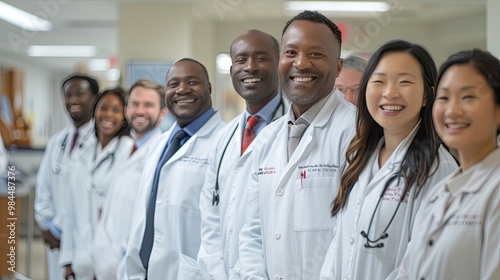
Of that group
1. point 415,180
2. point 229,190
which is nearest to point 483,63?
point 415,180

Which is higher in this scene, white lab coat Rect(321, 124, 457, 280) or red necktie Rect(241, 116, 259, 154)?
red necktie Rect(241, 116, 259, 154)

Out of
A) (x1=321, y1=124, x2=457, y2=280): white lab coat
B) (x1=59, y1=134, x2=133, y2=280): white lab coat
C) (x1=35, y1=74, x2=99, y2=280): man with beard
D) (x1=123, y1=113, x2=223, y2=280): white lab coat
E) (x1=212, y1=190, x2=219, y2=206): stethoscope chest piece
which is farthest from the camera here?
(x1=35, y1=74, x2=99, y2=280): man with beard

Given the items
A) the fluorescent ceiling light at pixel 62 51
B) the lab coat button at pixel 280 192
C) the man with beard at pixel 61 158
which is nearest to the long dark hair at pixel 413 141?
the lab coat button at pixel 280 192

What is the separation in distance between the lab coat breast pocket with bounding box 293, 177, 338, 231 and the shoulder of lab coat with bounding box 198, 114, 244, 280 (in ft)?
1.54

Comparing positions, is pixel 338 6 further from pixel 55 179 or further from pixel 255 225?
pixel 55 179

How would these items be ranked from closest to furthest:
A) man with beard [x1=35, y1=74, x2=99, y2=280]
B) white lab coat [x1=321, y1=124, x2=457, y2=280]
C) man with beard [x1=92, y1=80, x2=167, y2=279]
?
white lab coat [x1=321, y1=124, x2=457, y2=280] → man with beard [x1=92, y1=80, x2=167, y2=279] → man with beard [x1=35, y1=74, x2=99, y2=280]

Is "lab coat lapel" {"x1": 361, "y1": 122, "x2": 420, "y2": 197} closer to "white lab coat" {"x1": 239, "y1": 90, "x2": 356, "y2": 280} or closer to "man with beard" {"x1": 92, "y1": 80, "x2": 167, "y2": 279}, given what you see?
"white lab coat" {"x1": 239, "y1": 90, "x2": 356, "y2": 280}

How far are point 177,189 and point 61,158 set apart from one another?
0.95m

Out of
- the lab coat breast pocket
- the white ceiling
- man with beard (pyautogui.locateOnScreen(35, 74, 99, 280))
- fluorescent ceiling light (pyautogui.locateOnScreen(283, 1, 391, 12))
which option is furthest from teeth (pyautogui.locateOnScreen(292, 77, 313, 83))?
man with beard (pyautogui.locateOnScreen(35, 74, 99, 280))

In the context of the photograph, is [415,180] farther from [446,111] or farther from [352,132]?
[352,132]

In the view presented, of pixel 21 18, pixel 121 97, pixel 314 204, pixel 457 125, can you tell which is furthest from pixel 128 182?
pixel 457 125

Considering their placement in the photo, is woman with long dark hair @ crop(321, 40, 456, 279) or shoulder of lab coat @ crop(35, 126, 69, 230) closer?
woman with long dark hair @ crop(321, 40, 456, 279)

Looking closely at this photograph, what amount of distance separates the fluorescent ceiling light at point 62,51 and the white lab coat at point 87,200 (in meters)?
0.43

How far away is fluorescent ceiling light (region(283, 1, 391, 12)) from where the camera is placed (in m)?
2.41
